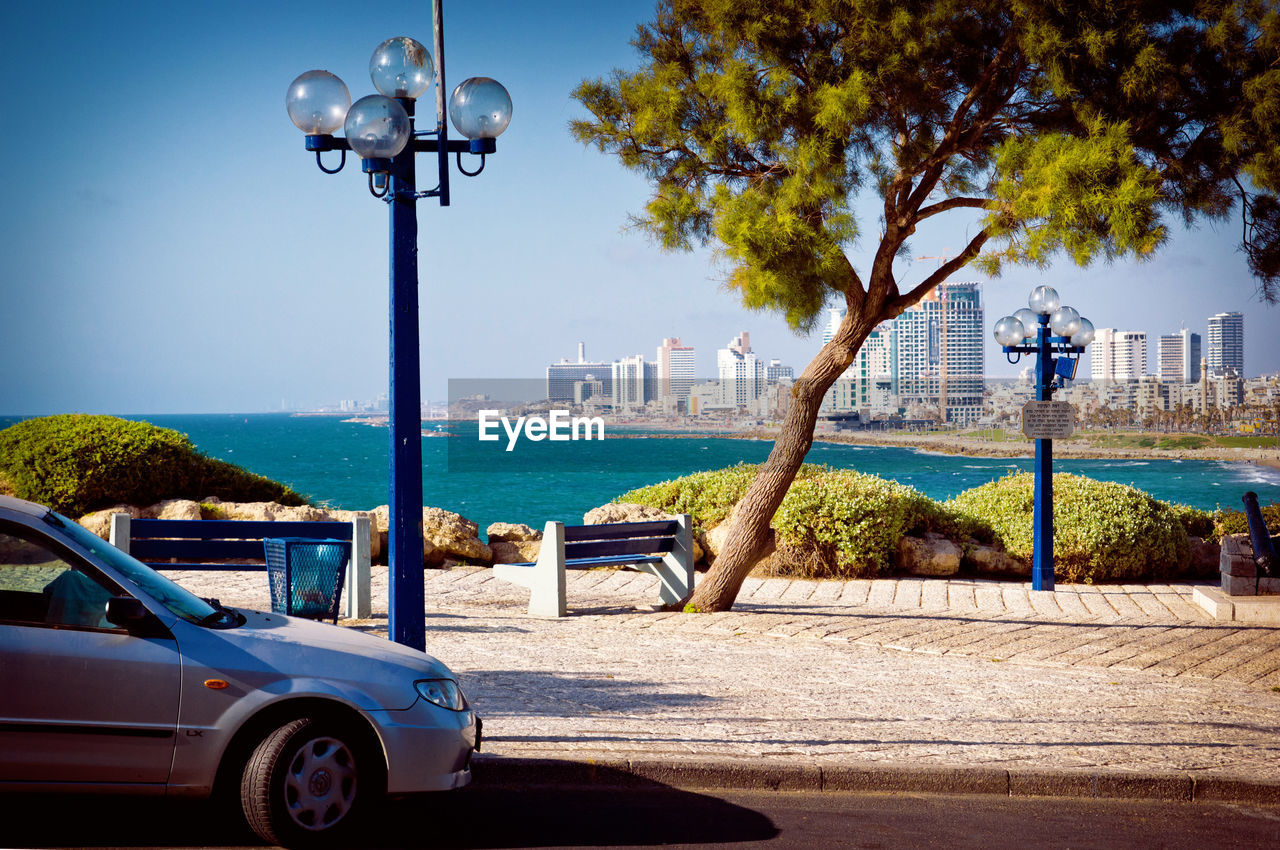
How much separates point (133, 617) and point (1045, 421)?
10.8m

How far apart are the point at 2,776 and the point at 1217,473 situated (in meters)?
112

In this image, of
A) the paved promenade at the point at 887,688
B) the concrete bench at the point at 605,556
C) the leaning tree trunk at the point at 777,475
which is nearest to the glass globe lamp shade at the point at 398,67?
the paved promenade at the point at 887,688

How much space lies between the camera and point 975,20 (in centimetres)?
970

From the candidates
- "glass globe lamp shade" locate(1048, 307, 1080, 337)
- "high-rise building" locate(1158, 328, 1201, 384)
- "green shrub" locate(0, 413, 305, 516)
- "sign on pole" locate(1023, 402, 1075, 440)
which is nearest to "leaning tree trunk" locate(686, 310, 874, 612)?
"sign on pole" locate(1023, 402, 1075, 440)

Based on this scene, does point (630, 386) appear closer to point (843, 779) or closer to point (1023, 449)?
point (1023, 449)

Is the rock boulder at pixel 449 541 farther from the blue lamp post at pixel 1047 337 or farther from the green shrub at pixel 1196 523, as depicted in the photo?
the green shrub at pixel 1196 523

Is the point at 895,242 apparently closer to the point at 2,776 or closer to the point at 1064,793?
the point at 1064,793

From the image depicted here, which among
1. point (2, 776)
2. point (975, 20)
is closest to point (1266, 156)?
point (975, 20)

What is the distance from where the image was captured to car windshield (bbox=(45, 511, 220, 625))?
14.8 feet

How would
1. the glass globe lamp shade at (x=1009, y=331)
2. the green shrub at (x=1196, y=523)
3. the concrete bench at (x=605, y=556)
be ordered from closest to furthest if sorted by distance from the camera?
the concrete bench at (x=605, y=556) < the glass globe lamp shade at (x=1009, y=331) < the green shrub at (x=1196, y=523)

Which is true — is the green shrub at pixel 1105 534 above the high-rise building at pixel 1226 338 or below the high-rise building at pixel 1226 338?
below

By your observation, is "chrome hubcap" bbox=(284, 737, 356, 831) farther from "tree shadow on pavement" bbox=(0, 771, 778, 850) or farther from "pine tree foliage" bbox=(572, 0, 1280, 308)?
"pine tree foliage" bbox=(572, 0, 1280, 308)

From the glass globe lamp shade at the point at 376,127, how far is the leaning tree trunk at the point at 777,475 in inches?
203

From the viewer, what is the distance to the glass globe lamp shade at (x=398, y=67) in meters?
6.48
